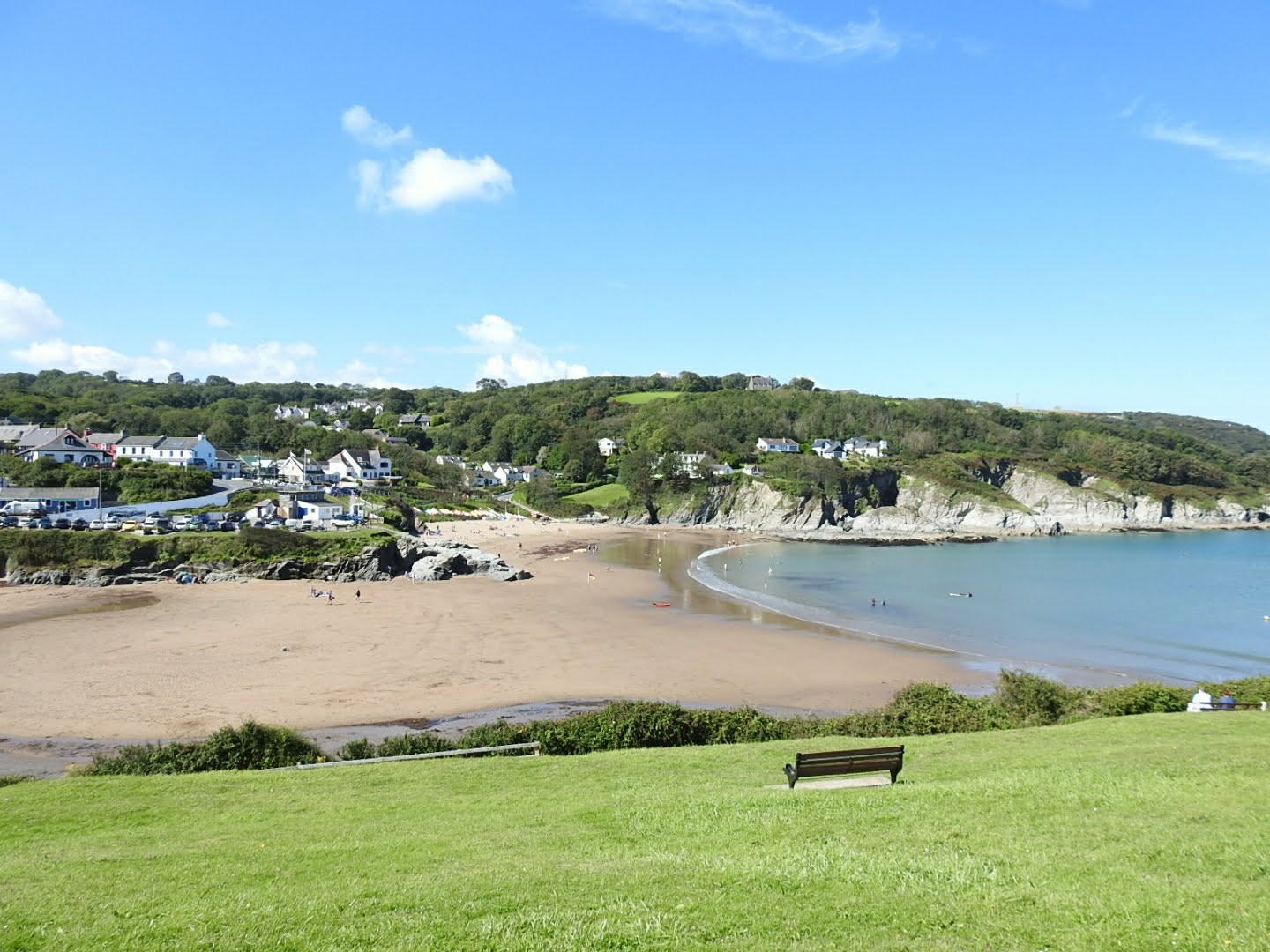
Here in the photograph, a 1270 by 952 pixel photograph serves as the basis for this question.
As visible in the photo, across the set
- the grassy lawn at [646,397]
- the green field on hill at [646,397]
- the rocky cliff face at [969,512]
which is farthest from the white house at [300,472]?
the grassy lawn at [646,397]

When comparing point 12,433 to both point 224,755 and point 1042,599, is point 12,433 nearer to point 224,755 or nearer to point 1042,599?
point 224,755

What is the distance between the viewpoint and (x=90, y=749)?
20.6 metres

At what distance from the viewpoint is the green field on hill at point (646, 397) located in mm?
157750

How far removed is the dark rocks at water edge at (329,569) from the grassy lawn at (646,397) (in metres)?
104

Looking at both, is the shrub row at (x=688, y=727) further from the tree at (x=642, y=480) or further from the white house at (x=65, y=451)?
the tree at (x=642, y=480)

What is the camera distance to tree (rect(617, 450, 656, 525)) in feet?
328

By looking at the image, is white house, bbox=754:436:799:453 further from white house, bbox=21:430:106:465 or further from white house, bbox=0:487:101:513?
white house, bbox=0:487:101:513

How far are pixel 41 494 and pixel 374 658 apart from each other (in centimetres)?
4451

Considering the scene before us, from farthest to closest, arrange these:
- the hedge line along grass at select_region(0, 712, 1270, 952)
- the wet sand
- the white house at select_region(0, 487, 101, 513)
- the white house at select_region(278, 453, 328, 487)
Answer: the white house at select_region(278, 453, 328, 487) → the white house at select_region(0, 487, 101, 513) → the wet sand → the hedge line along grass at select_region(0, 712, 1270, 952)

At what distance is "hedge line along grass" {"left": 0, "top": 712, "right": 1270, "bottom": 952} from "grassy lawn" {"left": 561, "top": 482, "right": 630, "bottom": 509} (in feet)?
296

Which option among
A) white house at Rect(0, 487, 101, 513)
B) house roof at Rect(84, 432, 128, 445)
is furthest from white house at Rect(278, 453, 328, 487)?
white house at Rect(0, 487, 101, 513)

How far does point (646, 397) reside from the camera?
Result: 539 ft

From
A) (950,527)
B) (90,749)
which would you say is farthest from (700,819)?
(950,527)

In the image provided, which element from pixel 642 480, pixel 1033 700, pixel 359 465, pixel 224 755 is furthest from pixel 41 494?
pixel 1033 700
